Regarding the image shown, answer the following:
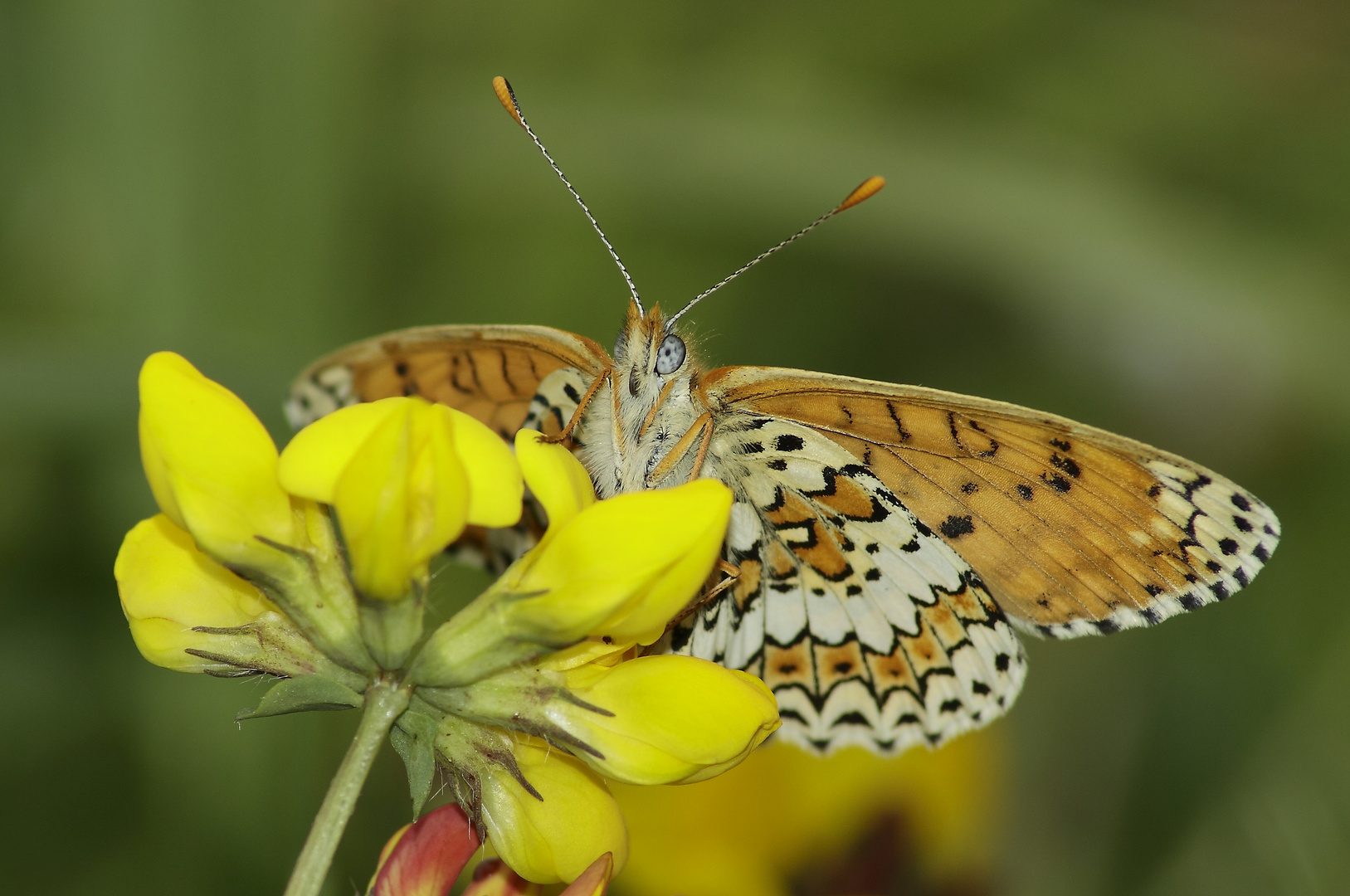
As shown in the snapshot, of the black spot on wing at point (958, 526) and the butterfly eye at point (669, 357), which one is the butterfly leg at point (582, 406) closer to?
the butterfly eye at point (669, 357)

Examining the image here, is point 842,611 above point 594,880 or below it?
below

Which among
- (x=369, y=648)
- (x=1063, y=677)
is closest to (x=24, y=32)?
(x=369, y=648)

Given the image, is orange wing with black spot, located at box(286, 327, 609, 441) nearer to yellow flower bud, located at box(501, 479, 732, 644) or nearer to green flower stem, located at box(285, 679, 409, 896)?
yellow flower bud, located at box(501, 479, 732, 644)

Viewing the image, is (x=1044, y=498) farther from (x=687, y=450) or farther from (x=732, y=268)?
(x=732, y=268)

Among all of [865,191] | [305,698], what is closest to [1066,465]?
[865,191]

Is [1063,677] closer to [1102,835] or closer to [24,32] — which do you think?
[1102,835]
